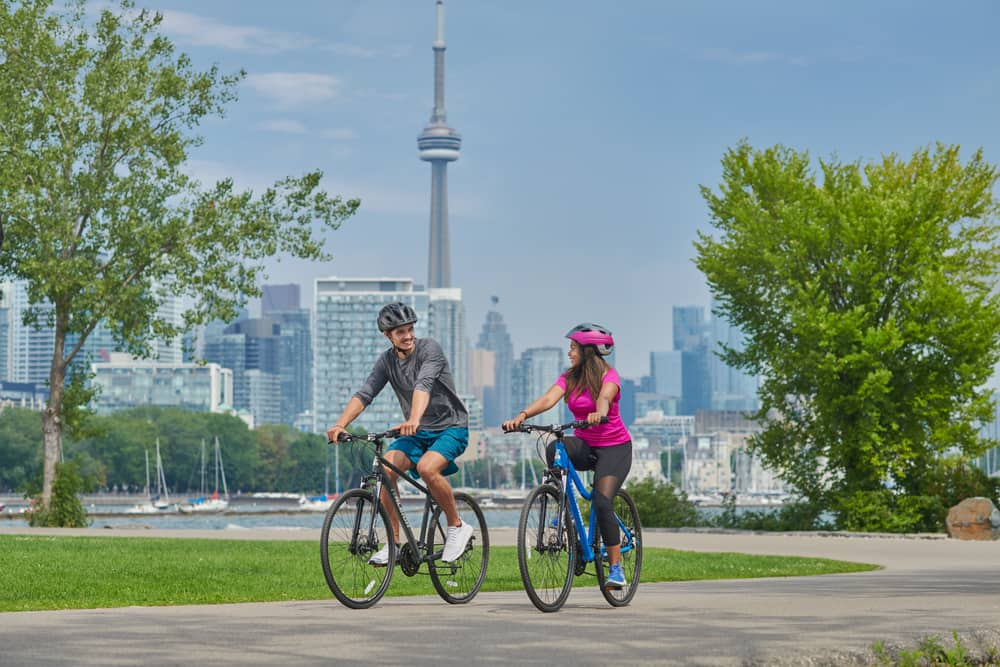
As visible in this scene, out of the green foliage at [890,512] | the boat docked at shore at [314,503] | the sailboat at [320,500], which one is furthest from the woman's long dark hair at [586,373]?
the boat docked at shore at [314,503]

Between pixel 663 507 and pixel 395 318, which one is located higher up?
pixel 395 318

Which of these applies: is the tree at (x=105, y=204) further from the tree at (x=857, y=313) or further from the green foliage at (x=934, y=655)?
the green foliage at (x=934, y=655)

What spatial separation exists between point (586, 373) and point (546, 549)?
4.32ft

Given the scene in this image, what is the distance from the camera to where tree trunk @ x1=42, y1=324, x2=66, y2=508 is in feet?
106

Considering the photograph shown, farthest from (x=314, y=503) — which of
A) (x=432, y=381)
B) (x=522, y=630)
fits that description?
(x=522, y=630)

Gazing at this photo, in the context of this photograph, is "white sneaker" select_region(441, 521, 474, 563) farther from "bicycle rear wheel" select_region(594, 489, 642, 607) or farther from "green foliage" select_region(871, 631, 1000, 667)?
"green foliage" select_region(871, 631, 1000, 667)

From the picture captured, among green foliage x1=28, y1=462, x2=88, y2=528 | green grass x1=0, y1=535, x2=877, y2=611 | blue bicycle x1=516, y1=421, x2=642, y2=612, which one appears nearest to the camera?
blue bicycle x1=516, y1=421, x2=642, y2=612

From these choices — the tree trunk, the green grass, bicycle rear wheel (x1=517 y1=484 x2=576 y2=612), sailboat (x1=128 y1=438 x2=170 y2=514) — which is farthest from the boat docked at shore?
bicycle rear wheel (x1=517 y1=484 x2=576 y2=612)

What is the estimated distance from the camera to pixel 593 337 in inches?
430

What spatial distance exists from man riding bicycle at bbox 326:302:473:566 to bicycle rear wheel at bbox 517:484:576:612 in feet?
1.66

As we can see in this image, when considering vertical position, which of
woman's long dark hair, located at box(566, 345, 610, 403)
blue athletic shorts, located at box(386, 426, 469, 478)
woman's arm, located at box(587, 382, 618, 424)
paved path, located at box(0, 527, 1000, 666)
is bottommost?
paved path, located at box(0, 527, 1000, 666)

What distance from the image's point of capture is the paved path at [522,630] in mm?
7578

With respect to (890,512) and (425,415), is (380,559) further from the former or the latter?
(890,512)

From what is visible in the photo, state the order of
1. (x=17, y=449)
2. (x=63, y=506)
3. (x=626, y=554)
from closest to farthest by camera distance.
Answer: (x=626, y=554), (x=63, y=506), (x=17, y=449)
